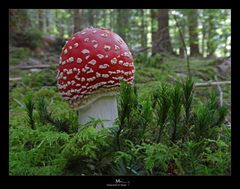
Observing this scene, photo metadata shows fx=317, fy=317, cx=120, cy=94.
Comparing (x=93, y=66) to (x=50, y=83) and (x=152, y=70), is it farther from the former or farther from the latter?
(x=152, y=70)

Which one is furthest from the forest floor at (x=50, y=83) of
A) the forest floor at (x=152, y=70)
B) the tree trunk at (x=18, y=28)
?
the tree trunk at (x=18, y=28)

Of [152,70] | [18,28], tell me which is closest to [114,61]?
[152,70]

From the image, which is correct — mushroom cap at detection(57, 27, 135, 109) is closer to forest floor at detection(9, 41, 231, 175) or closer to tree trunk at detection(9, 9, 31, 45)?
forest floor at detection(9, 41, 231, 175)

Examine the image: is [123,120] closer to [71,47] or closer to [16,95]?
[71,47]

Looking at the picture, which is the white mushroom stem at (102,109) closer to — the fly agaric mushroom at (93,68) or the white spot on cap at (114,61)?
the fly agaric mushroom at (93,68)

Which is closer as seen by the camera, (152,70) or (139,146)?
(139,146)

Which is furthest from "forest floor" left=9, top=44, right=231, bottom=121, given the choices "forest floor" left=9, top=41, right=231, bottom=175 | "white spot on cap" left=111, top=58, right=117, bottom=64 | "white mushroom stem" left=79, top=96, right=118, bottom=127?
"white spot on cap" left=111, top=58, right=117, bottom=64
